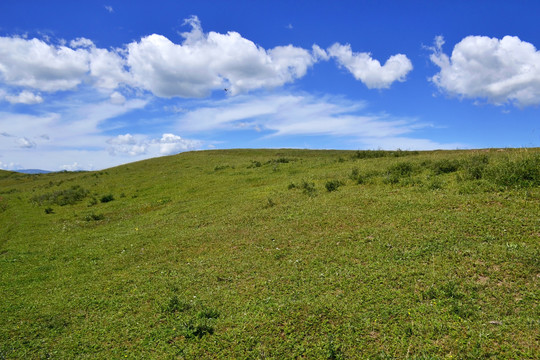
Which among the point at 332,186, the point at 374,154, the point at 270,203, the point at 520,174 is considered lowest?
the point at 270,203

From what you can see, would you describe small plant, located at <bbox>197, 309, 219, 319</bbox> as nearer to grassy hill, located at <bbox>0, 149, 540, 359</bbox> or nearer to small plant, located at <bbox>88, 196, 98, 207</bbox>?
grassy hill, located at <bbox>0, 149, 540, 359</bbox>

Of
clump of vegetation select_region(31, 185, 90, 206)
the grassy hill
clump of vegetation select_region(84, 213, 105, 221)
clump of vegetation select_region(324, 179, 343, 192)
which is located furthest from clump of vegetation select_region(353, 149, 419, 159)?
clump of vegetation select_region(31, 185, 90, 206)

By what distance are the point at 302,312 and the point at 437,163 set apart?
1731 centimetres

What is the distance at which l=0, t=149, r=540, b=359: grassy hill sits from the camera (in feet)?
23.3

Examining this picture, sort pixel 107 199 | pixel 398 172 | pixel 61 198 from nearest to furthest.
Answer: pixel 398 172
pixel 107 199
pixel 61 198

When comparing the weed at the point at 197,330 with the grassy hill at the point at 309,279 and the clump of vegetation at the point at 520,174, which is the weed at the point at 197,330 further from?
the clump of vegetation at the point at 520,174

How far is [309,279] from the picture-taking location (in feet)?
32.1

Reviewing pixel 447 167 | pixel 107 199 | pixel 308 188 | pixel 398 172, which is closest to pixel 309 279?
pixel 308 188

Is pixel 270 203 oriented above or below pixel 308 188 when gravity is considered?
below

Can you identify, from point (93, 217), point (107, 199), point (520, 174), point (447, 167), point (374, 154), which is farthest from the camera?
point (374, 154)

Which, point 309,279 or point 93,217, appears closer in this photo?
point 309,279

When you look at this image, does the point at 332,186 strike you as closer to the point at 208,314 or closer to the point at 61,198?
the point at 208,314

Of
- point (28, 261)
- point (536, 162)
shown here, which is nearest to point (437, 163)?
point (536, 162)

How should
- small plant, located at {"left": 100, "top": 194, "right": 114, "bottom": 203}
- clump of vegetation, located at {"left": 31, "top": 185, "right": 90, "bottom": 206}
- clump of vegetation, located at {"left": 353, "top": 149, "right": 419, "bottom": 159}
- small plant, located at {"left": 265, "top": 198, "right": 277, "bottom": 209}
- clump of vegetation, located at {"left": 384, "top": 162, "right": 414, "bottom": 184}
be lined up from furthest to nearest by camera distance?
clump of vegetation, located at {"left": 353, "top": 149, "right": 419, "bottom": 159} < clump of vegetation, located at {"left": 31, "top": 185, "right": 90, "bottom": 206} < small plant, located at {"left": 100, "top": 194, "right": 114, "bottom": 203} < clump of vegetation, located at {"left": 384, "top": 162, "right": 414, "bottom": 184} < small plant, located at {"left": 265, "top": 198, "right": 277, "bottom": 209}
